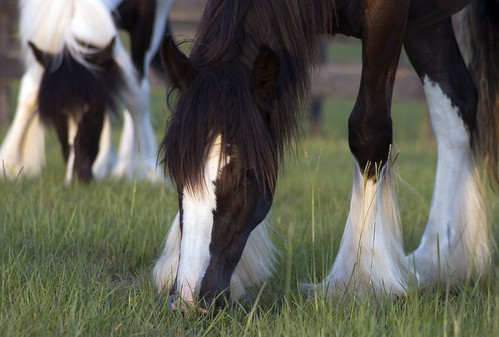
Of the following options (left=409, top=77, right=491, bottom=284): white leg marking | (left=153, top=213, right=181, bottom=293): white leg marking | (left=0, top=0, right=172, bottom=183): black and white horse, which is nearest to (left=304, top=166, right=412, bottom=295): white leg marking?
(left=409, top=77, right=491, bottom=284): white leg marking

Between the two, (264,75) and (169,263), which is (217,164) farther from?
(169,263)

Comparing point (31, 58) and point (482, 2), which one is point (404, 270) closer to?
point (482, 2)

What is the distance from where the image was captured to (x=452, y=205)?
4.14m

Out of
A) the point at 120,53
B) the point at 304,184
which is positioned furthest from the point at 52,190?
the point at 304,184

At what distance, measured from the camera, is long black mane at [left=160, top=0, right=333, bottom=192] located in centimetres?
292

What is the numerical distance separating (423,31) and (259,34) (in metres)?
1.27

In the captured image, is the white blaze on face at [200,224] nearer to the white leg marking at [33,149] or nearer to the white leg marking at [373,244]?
the white leg marking at [373,244]

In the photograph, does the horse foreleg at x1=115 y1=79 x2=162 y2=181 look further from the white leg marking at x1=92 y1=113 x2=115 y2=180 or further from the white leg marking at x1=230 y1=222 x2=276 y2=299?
the white leg marking at x1=230 y1=222 x2=276 y2=299

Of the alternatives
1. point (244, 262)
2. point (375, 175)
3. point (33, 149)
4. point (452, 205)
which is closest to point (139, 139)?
point (33, 149)

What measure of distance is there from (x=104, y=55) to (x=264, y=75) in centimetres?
316

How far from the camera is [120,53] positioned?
6234mm

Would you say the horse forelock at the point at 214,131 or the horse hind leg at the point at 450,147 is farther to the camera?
the horse hind leg at the point at 450,147

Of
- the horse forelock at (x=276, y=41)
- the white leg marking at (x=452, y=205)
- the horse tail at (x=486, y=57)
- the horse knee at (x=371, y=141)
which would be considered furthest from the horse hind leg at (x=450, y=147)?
the horse forelock at (x=276, y=41)

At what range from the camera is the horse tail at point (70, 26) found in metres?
5.97
